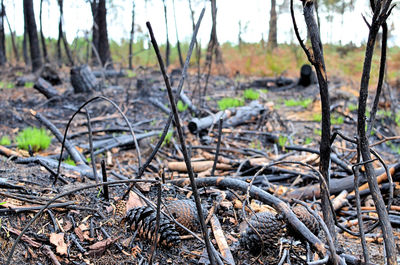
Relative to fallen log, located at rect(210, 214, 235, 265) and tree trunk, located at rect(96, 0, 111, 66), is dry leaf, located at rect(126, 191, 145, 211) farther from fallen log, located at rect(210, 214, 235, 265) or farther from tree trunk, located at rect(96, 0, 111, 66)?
tree trunk, located at rect(96, 0, 111, 66)

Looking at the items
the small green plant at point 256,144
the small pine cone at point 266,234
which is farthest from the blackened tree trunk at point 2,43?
the small pine cone at point 266,234

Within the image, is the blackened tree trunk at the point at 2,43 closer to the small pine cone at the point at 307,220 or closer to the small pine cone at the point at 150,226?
the small pine cone at the point at 150,226

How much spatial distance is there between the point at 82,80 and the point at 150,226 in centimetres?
682

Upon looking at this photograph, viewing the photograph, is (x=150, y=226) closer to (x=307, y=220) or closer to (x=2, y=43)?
(x=307, y=220)

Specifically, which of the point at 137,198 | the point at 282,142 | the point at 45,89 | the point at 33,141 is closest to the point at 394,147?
the point at 282,142

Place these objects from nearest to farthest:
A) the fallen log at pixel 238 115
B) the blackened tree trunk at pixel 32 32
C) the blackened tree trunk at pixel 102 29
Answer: the fallen log at pixel 238 115
the blackened tree trunk at pixel 32 32
the blackened tree trunk at pixel 102 29

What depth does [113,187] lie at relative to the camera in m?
2.00

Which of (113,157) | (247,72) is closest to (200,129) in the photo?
(113,157)

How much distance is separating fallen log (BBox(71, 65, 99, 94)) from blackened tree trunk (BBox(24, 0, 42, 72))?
4552 mm

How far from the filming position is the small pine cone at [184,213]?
1596mm

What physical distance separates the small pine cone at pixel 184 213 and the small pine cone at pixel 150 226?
79 millimetres

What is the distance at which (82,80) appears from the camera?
7.46 meters

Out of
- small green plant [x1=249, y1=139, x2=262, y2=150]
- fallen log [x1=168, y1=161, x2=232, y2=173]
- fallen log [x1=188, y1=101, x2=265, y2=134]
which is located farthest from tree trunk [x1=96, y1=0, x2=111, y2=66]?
fallen log [x1=168, y1=161, x2=232, y2=173]

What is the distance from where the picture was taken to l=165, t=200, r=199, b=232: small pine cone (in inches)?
62.8
